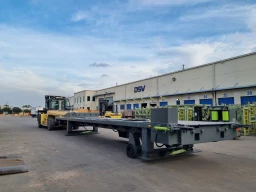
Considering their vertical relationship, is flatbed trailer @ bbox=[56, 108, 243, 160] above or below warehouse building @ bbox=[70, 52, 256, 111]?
below

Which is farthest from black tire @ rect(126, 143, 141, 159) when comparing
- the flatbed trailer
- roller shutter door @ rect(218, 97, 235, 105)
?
roller shutter door @ rect(218, 97, 235, 105)

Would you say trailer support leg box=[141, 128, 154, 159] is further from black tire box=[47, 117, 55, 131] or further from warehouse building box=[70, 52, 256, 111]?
warehouse building box=[70, 52, 256, 111]

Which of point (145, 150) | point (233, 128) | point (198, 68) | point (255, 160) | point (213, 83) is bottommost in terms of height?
point (255, 160)

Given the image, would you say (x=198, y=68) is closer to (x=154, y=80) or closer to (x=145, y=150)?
(x=154, y=80)

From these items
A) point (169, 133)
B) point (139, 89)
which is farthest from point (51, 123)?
point (139, 89)

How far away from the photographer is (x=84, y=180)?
15.8ft

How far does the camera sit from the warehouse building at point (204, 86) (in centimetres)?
2016

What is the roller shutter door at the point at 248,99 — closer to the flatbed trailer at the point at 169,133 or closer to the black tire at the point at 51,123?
the flatbed trailer at the point at 169,133

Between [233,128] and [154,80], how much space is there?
1061 inches

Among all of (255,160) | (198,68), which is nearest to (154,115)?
(255,160)

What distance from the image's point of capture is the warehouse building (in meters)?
20.2

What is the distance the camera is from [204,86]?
2441 centimetres

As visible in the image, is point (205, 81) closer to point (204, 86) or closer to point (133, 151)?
point (204, 86)

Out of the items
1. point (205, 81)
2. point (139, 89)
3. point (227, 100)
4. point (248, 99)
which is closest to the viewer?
point (248, 99)
